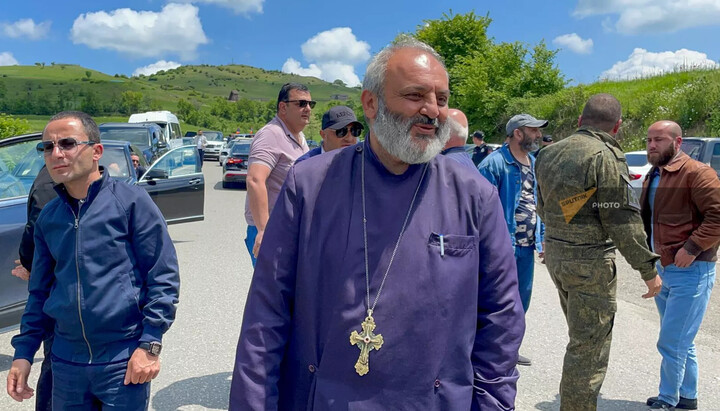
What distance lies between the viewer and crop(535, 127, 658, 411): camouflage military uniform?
3.39m

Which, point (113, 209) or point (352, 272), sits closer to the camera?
point (352, 272)

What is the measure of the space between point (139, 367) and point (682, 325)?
3565mm

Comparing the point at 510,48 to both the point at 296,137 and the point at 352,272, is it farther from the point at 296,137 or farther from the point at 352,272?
the point at 352,272

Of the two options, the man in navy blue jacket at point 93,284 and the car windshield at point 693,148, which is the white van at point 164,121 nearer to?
the car windshield at point 693,148

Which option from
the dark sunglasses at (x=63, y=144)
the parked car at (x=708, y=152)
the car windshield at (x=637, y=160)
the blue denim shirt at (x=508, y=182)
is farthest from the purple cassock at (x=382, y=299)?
the car windshield at (x=637, y=160)

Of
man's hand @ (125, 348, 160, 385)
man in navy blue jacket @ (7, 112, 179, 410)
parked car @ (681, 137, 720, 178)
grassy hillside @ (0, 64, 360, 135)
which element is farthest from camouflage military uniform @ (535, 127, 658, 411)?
grassy hillside @ (0, 64, 360, 135)

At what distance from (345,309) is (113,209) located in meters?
1.34

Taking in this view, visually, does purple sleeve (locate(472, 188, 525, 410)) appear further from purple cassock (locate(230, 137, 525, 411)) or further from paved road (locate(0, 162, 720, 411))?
paved road (locate(0, 162, 720, 411))

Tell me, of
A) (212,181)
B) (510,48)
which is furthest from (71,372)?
(510,48)

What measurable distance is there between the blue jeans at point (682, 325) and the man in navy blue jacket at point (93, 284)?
341 centimetres

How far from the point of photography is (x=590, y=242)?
3.53 meters

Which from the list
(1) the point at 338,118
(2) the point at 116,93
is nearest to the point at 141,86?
(2) the point at 116,93

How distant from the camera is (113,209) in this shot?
249 centimetres

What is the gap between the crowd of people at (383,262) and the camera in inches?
68.1
